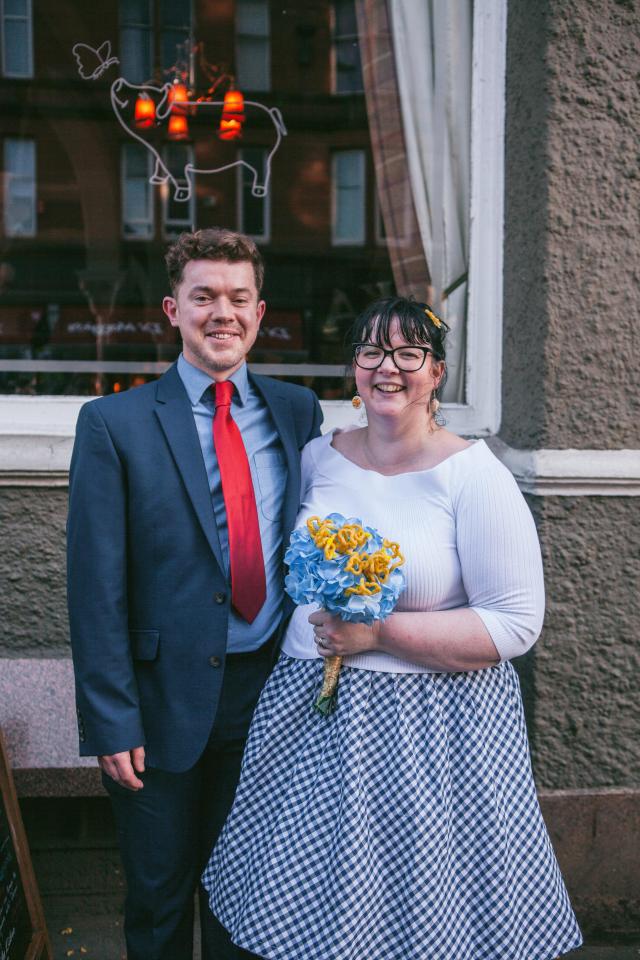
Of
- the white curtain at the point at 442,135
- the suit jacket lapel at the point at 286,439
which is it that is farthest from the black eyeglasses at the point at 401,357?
the white curtain at the point at 442,135

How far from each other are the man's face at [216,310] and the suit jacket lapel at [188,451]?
0.13m

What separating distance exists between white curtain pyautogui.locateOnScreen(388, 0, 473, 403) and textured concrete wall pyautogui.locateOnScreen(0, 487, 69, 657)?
174 centimetres

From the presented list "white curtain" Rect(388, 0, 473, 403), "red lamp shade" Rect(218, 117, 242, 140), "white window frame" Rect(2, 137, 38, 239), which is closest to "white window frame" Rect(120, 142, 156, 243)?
"red lamp shade" Rect(218, 117, 242, 140)

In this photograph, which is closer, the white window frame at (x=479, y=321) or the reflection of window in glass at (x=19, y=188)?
the white window frame at (x=479, y=321)

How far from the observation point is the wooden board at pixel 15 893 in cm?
250

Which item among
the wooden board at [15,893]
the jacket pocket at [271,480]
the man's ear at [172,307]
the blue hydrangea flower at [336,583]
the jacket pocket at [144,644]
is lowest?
the wooden board at [15,893]

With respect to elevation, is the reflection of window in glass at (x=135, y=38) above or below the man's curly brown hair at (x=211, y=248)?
above

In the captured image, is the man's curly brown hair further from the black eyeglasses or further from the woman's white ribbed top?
the woman's white ribbed top

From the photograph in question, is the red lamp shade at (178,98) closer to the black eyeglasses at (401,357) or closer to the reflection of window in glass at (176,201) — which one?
the reflection of window in glass at (176,201)

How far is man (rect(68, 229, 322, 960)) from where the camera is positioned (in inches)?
86.4

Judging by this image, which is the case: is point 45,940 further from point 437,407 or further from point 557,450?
point 557,450

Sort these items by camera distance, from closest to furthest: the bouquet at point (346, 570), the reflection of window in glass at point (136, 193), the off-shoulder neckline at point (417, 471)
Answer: the bouquet at point (346, 570)
the off-shoulder neckline at point (417, 471)
the reflection of window in glass at point (136, 193)

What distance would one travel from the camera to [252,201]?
4141 mm

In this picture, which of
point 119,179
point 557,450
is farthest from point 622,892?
point 119,179
